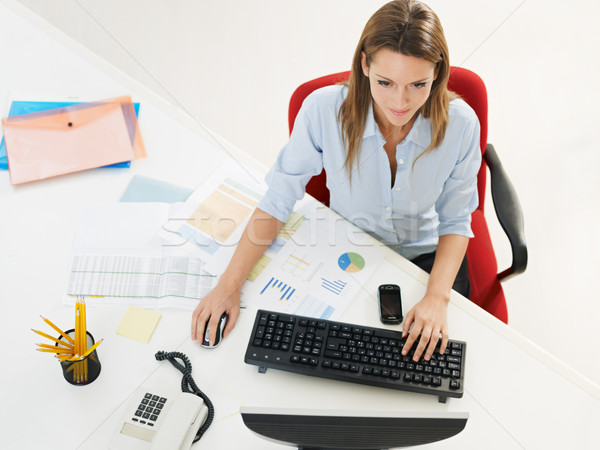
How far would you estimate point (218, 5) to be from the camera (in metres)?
3.10

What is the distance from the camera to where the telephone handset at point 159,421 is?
1010mm

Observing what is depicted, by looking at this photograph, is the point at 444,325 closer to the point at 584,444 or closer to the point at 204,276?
the point at 584,444

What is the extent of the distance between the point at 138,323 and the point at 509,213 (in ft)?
3.32

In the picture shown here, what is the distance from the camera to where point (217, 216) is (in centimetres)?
140

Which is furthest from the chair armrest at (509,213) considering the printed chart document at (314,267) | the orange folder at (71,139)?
the orange folder at (71,139)

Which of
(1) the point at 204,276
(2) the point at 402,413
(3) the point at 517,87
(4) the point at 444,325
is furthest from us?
(3) the point at 517,87

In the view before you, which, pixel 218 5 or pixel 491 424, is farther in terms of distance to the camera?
pixel 218 5

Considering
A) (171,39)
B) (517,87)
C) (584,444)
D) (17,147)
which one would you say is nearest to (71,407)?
(17,147)

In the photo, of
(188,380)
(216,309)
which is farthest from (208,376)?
(216,309)

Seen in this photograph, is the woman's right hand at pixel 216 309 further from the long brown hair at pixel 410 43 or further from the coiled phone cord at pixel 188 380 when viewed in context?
the long brown hair at pixel 410 43

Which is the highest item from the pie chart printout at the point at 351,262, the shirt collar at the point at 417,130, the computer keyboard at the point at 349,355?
the shirt collar at the point at 417,130

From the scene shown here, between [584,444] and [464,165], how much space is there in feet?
2.18

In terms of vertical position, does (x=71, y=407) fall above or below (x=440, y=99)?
below

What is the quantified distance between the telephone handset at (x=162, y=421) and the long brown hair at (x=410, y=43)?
2.48ft
